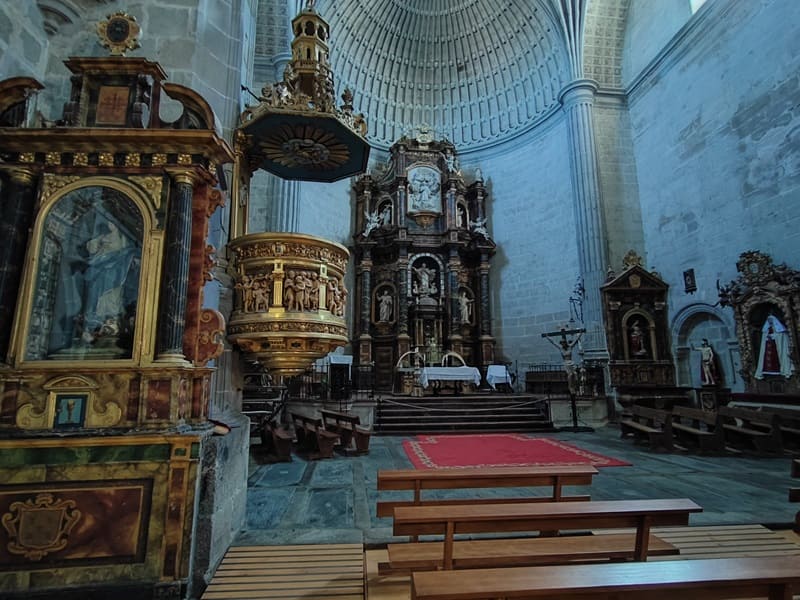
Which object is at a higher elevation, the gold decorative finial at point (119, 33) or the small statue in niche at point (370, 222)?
the small statue in niche at point (370, 222)

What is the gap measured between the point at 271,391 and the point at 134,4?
7.54 meters

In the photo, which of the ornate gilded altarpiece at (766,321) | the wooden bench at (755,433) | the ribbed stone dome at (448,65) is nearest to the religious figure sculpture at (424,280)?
the ribbed stone dome at (448,65)

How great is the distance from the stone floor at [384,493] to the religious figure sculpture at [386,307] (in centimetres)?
737

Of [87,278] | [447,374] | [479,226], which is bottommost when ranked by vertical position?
[447,374]

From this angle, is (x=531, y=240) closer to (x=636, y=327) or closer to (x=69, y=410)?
(x=636, y=327)

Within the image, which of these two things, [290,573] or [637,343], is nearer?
[290,573]

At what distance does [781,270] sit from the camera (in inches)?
294

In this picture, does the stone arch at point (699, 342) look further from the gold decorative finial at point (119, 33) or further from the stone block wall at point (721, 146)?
the gold decorative finial at point (119, 33)

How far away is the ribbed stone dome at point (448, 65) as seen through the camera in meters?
13.9

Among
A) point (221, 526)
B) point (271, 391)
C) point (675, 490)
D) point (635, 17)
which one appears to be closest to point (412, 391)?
point (271, 391)

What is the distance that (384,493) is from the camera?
13.7ft

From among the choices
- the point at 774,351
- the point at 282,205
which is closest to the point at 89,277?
the point at 282,205

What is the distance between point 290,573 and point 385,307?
11.2 metres

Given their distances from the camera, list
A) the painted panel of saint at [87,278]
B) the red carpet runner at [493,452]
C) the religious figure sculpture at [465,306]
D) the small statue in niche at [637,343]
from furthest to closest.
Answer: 1. the religious figure sculpture at [465,306]
2. the small statue in niche at [637,343]
3. the red carpet runner at [493,452]
4. the painted panel of saint at [87,278]
